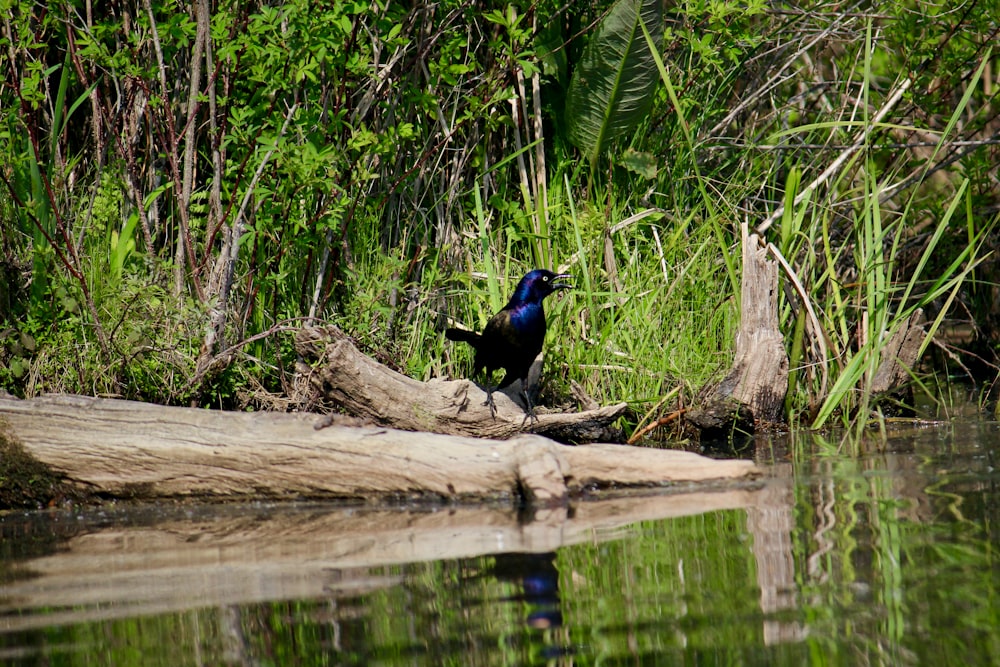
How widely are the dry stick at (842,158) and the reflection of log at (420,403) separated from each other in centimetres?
183

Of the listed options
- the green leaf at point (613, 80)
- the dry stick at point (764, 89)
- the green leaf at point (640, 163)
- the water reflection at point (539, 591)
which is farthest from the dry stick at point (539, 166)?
the water reflection at point (539, 591)

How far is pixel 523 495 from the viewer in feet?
14.8

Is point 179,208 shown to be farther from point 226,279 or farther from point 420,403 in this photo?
point 420,403

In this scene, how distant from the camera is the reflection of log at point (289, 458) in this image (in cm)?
452

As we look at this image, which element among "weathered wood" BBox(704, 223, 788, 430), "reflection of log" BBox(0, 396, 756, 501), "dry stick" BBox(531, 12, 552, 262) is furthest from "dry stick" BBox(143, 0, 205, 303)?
"weathered wood" BBox(704, 223, 788, 430)

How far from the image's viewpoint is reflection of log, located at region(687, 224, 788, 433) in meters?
5.90

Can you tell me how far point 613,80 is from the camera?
253 inches

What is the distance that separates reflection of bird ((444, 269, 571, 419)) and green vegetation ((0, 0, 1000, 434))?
0.32 m

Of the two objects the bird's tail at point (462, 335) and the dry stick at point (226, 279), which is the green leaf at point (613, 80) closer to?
the bird's tail at point (462, 335)

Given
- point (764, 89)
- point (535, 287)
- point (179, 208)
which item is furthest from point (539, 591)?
point (764, 89)

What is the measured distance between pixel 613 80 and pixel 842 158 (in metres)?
1.39

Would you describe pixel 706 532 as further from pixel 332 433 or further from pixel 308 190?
pixel 308 190

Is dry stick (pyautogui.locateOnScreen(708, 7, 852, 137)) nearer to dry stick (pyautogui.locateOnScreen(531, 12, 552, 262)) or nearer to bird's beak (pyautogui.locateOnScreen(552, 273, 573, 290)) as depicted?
dry stick (pyautogui.locateOnScreen(531, 12, 552, 262))

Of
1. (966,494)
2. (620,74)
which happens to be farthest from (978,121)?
(966,494)
